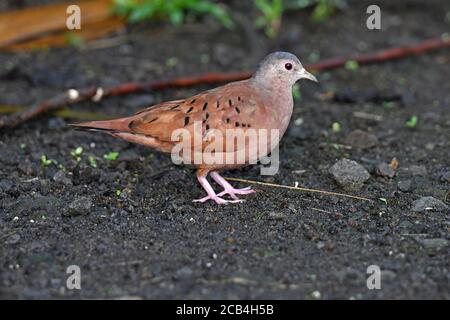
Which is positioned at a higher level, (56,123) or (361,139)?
(56,123)

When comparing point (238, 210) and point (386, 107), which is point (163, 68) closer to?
point (386, 107)

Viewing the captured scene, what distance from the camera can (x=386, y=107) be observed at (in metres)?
7.43

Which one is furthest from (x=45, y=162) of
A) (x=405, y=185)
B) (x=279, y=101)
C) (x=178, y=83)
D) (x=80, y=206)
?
(x=405, y=185)

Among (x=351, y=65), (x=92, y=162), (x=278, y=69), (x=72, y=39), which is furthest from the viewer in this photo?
(x=72, y=39)

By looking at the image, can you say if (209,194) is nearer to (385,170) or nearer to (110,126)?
(110,126)

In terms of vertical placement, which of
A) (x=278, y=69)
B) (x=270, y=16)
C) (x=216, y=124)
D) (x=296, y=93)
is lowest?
(x=216, y=124)

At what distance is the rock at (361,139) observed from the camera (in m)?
6.48

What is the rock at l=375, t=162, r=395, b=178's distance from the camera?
586 centimetres

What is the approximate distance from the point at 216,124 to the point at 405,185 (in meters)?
1.54

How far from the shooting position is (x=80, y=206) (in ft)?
17.2

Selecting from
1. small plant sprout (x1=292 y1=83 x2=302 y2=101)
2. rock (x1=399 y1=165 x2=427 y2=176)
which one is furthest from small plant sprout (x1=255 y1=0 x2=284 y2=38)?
rock (x1=399 y1=165 x2=427 y2=176)

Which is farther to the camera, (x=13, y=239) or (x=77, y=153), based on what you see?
(x=77, y=153)

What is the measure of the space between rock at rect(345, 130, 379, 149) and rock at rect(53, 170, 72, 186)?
240cm

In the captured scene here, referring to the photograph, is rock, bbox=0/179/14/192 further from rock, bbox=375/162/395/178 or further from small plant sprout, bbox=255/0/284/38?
small plant sprout, bbox=255/0/284/38
